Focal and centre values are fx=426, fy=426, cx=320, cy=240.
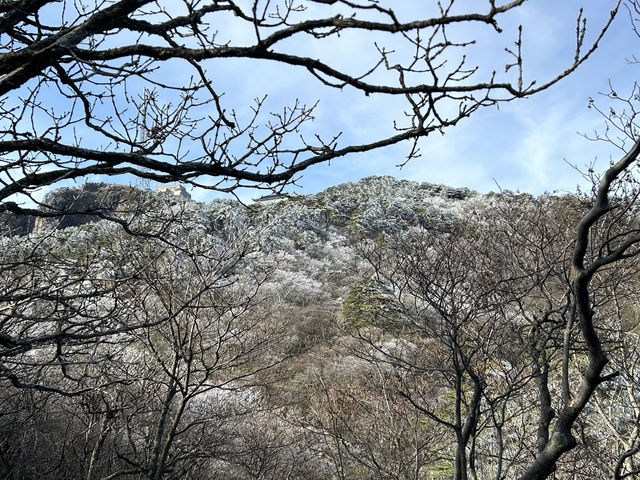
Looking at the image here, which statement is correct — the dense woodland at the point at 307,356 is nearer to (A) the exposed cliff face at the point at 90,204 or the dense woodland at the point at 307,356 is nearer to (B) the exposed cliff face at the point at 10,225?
(A) the exposed cliff face at the point at 90,204

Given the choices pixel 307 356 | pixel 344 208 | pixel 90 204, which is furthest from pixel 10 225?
pixel 344 208

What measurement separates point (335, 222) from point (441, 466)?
28.4m

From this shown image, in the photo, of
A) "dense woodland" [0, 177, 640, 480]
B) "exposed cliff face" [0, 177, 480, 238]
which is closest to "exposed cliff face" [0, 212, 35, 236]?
"dense woodland" [0, 177, 640, 480]

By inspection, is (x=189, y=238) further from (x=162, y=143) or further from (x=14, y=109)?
(x=162, y=143)

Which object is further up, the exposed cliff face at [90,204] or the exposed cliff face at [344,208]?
the exposed cliff face at [344,208]

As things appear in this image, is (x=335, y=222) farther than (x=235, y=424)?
Yes

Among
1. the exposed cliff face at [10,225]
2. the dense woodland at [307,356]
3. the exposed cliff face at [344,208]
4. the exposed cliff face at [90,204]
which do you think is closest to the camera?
the exposed cliff face at [90,204]

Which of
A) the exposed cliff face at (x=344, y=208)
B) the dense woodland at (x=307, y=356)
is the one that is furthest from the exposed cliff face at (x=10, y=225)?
the exposed cliff face at (x=344, y=208)

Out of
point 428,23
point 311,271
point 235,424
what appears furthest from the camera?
point 311,271

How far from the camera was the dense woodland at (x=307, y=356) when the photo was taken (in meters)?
3.63

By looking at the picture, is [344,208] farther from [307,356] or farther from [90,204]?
[90,204]

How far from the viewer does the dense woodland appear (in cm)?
363

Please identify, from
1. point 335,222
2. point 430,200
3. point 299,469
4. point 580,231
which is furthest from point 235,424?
point 430,200

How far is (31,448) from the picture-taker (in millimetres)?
7602
